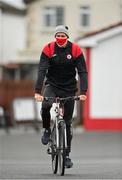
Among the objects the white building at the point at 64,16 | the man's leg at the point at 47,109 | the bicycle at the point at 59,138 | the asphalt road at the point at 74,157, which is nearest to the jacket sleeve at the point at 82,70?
the bicycle at the point at 59,138

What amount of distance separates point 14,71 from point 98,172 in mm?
43438

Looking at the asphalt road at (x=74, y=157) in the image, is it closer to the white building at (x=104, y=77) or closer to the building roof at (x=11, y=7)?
the white building at (x=104, y=77)

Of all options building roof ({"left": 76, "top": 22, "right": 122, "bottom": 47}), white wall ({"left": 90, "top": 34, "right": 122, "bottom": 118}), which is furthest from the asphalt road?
building roof ({"left": 76, "top": 22, "right": 122, "bottom": 47})

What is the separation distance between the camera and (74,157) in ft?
64.6

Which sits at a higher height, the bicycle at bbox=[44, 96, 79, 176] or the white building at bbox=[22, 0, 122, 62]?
the white building at bbox=[22, 0, 122, 62]

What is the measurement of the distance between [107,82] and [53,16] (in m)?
24.1

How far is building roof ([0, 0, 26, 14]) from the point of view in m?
56.5

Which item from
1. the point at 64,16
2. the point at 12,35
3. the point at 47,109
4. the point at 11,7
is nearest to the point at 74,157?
the point at 47,109

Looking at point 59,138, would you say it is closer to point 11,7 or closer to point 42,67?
point 42,67

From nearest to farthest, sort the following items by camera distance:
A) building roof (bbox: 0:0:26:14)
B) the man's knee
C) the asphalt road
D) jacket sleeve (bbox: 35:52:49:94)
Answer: jacket sleeve (bbox: 35:52:49:94)
the man's knee
the asphalt road
building roof (bbox: 0:0:26:14)

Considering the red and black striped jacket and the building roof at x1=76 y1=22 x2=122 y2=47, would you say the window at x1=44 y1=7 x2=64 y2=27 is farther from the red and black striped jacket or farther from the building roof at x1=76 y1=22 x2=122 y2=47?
the red and black striped jacket

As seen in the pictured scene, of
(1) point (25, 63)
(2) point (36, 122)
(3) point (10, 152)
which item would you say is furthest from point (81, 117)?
(1) point (25, 63)

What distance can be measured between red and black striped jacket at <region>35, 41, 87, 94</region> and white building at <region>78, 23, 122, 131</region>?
18336 millimetres

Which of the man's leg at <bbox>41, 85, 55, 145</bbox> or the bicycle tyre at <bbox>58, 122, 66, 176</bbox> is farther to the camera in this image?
the man's leg at <bbox>41, 85, 55, 145</bbox>
